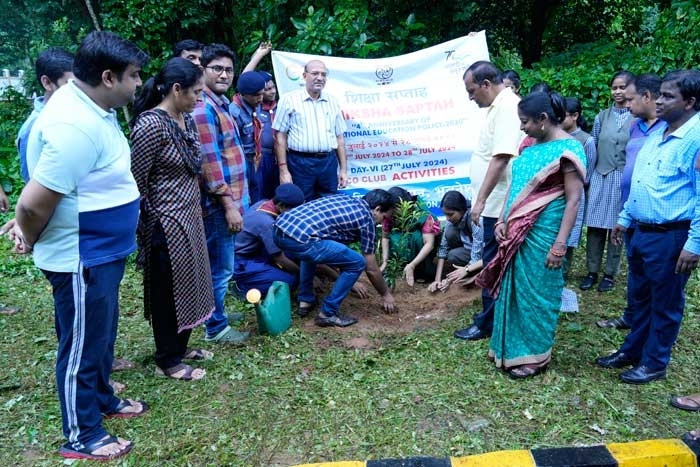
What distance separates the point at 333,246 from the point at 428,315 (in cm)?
101

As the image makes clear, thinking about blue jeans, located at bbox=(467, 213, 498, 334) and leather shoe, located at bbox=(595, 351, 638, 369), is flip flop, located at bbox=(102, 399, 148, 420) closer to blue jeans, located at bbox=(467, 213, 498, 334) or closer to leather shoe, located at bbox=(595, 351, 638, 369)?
blue jeans, located at bbox=(467, 213, 498, 334)

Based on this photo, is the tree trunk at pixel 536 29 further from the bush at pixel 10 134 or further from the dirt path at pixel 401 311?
the bush at pixel 10 134

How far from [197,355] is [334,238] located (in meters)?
1.28

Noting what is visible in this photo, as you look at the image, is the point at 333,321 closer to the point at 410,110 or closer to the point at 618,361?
the point at 618,361

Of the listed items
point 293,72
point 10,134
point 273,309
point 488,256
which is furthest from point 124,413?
point 10,134

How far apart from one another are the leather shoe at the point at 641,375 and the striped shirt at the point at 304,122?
3078mm

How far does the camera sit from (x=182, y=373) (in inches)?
137

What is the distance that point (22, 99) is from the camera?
34.3ft

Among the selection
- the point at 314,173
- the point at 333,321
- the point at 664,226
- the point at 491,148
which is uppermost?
the point at 491,148

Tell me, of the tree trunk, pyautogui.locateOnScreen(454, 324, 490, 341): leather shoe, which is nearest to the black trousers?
pyautogui.locateOnScreen(454, 324, 490, 341): leather shoe

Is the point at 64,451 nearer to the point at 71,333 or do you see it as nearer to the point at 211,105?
the point at 71,333

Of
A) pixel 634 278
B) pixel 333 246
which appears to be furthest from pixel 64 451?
pixel 634 278

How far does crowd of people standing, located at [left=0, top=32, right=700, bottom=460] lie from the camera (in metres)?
2.49

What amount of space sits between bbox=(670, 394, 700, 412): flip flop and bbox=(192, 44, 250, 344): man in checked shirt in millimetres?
2707
